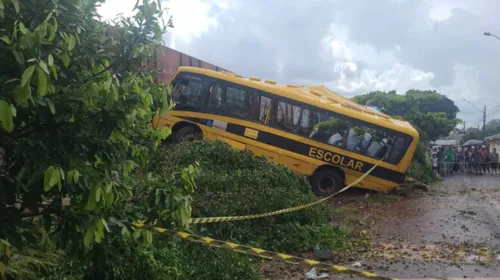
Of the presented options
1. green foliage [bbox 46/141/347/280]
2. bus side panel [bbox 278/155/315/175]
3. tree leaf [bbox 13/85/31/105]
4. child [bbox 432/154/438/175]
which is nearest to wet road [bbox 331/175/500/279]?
green foliage [bbox 46/141/347/280]

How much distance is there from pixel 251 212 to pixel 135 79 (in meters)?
5.20

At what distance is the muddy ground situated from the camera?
6566 mm

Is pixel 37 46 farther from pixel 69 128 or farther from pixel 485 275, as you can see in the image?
pixel 485 275

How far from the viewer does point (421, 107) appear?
4344cm

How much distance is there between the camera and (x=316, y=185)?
13.3 meters

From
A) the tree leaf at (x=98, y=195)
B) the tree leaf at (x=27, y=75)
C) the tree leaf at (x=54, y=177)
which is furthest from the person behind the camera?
the tree leaf at (x=98, y=195)

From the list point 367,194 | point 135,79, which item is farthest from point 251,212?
point 367,194

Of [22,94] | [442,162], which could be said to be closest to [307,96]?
[22,94]

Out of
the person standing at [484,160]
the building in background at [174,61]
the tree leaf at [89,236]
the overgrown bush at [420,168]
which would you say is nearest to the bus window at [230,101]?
the building in background at [174,61]

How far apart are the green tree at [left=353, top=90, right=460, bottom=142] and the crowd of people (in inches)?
51.5

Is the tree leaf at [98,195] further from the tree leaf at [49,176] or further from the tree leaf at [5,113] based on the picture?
the tree leaf at [5,113]

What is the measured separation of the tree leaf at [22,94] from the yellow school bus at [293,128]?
10.7m

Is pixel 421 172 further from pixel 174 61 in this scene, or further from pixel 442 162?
pixel 174 61

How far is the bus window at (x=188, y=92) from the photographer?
13094 mm
